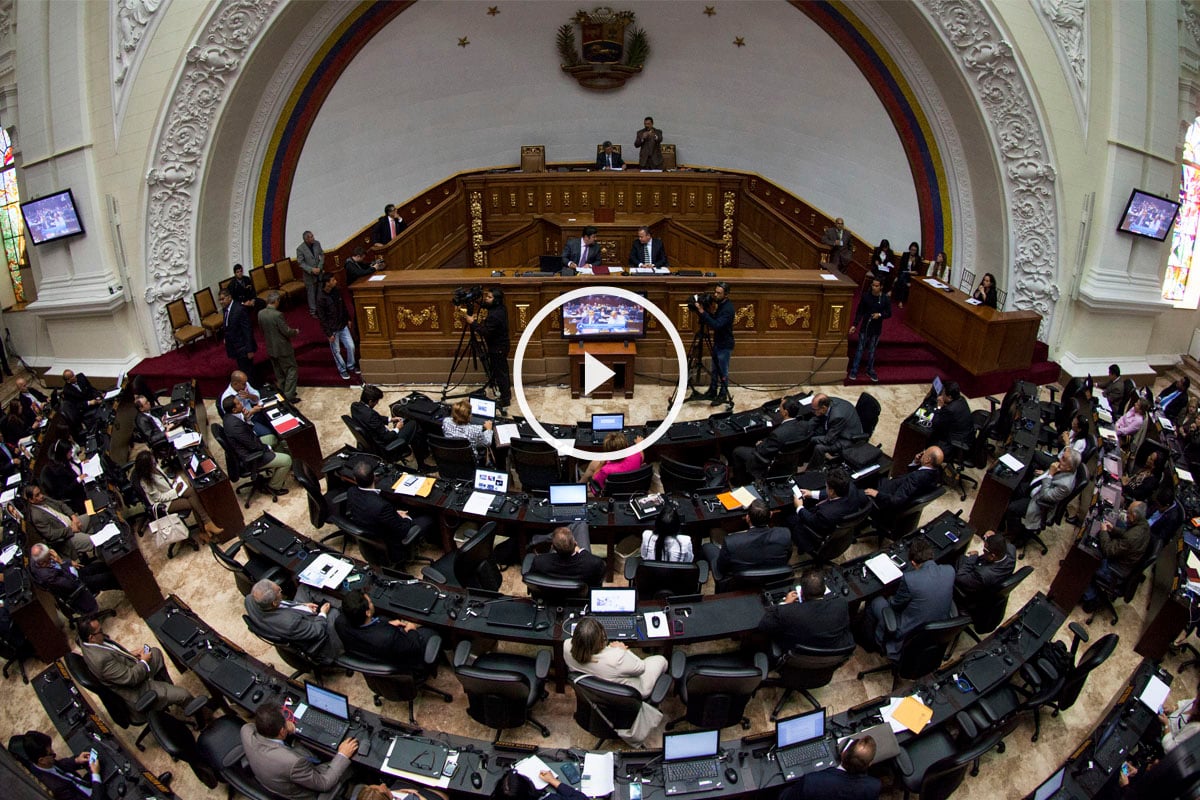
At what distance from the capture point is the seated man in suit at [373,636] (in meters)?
5.03

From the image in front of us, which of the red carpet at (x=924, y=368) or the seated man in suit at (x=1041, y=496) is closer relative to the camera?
the seated man in suit at (x=1041, y=496)

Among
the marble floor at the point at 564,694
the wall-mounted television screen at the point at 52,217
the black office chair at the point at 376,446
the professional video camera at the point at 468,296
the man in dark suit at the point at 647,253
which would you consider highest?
the wall-mounted television screen at the point at 52,217

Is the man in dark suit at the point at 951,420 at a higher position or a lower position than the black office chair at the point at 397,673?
higher

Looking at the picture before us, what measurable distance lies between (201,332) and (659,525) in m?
8.86

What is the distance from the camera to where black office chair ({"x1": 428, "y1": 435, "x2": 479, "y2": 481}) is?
7441mm

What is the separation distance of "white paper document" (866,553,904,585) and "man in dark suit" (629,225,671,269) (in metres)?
6.20

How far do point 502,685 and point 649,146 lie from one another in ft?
40.5

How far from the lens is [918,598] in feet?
17.9

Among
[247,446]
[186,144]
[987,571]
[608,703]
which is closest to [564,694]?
[608,703]

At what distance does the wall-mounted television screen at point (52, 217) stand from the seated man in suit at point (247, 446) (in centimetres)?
509

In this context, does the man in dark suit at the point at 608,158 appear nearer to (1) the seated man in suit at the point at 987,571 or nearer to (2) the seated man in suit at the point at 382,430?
(2) the seated man in suit at the point at 382,430

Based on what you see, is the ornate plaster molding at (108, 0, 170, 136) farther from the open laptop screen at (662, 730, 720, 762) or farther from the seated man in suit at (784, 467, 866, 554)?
the open laptop screen at (662, 730, 720, 762)
